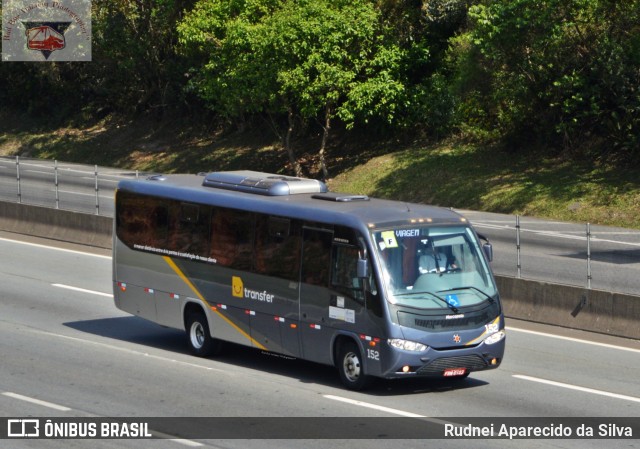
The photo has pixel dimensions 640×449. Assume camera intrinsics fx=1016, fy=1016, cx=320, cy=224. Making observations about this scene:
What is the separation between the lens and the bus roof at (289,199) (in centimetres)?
1393

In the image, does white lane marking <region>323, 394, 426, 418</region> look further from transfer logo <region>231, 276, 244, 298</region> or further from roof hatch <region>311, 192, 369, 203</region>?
roof hatch <region>311, 192, 369, 203</region>

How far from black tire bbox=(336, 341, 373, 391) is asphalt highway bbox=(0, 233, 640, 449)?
16 cm

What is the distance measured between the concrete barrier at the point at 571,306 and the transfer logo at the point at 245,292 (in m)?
6.18

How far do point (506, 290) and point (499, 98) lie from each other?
21860mm

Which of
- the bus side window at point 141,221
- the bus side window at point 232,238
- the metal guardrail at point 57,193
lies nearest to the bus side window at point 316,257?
the bus side window at point 232,238

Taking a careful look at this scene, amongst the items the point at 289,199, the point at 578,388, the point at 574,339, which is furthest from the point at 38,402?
the point at 574,339

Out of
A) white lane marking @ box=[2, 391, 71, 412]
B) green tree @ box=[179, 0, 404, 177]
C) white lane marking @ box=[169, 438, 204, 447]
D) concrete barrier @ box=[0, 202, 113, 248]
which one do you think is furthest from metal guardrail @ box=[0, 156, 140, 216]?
white lane marking @ box=[169, 438, 204, 447]

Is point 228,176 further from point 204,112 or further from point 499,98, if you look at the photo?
point 204,112

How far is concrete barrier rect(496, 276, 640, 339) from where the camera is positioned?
17453 mm

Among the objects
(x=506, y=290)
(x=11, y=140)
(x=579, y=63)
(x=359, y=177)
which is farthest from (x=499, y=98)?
(x=11, y=140)

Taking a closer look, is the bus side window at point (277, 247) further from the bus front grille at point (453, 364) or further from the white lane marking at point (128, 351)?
the bus front grille at point (453, 364)

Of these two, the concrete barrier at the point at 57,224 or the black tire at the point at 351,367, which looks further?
the concrete barrier at the point at 57,224

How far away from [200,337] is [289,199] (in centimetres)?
282

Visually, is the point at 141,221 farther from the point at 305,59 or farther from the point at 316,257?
the point at 305,59
